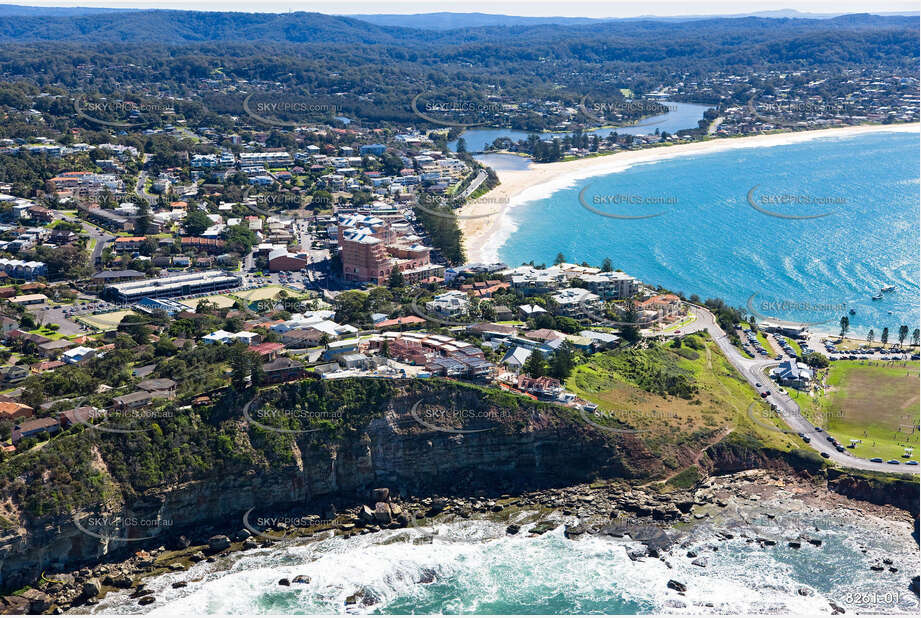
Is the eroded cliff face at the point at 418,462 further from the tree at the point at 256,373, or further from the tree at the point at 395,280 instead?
the tree at the point at 395,280

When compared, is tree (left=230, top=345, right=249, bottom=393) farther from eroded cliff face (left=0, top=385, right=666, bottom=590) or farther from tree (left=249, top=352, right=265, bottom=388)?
eroded cliff face (left=0, top=385, right=666, bottom=590)

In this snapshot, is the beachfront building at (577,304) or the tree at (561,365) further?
the beachfront building at (577,304)

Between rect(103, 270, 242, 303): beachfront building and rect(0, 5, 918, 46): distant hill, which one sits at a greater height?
rect(0, 5, 918, 46): distant hill

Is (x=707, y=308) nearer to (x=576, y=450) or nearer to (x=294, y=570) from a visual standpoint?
(x=576, y=450)

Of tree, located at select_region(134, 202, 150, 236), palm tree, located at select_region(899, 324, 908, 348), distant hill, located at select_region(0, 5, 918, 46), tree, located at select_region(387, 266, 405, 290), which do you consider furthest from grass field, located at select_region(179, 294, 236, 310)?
distant hill, located at select_region(0, 5, 918, 46)

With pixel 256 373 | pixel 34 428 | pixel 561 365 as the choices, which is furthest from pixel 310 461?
pixel 561 365

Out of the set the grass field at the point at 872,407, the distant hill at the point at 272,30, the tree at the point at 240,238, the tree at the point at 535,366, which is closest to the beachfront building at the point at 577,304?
the tree at the point at 535,366

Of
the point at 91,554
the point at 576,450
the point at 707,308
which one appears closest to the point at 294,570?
the point at 91,554
